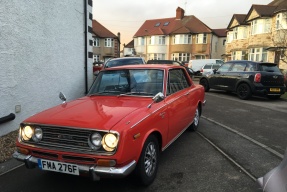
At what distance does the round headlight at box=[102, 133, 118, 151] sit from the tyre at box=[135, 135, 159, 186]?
51 cm

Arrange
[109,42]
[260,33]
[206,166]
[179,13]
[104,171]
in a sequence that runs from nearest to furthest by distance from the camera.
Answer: [104,171], [206,166], [260,33], [109,42], [179,13]

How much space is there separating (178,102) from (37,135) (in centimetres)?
236

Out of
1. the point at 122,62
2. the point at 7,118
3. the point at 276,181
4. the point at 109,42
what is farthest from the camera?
the point at 109,42

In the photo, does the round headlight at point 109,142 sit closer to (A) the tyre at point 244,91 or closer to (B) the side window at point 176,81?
(B) the side window at point 176,81

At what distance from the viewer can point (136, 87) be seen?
4273 millimetres

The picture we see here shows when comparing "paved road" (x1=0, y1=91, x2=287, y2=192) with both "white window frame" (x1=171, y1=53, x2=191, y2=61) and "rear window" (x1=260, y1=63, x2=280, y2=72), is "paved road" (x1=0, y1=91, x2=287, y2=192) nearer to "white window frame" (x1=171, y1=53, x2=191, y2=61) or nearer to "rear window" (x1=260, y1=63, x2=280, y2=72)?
"rear window" (x1=260, y1=63, x2=280, y2=72)

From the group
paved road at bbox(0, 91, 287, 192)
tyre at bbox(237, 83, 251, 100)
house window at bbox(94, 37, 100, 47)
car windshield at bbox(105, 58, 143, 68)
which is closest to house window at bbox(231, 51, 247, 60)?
tyre at bbox(237, 83, 251, 100)

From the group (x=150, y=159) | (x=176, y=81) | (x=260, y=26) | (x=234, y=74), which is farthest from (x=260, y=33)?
(x=150, y=159)

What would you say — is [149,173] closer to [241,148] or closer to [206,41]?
[241,148]

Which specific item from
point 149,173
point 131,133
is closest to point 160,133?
point 149,173

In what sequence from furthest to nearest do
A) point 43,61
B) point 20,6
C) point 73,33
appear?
1. point 73,33
2. point 43,61
3. point 20,6

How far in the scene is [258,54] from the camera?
95.9 ft

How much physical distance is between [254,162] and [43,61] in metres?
5.46

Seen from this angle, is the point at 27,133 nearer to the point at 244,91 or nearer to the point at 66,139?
the point at 66,139
